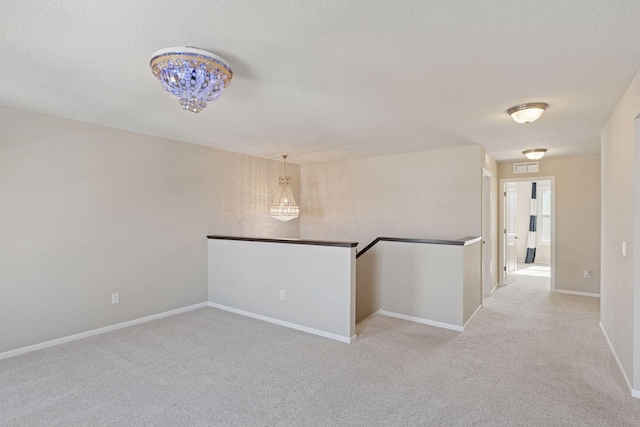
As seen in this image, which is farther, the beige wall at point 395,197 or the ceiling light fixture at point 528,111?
the beige wall at point 395,197

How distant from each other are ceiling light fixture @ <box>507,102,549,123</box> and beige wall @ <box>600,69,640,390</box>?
0.58 metres

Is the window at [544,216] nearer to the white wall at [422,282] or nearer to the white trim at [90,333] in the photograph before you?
the white wall at [422,282]

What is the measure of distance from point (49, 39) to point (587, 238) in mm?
7379

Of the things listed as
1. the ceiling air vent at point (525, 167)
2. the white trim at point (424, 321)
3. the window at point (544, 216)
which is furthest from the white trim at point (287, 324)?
the window at point (544, 216)

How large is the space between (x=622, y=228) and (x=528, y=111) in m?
1.27

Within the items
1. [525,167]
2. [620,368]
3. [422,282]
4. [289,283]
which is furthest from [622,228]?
[525,167]

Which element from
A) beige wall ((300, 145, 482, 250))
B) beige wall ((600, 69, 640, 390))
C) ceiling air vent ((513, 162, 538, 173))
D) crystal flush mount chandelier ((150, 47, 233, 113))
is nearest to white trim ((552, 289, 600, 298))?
ceiling air vent ((513, 162, 538, 173))

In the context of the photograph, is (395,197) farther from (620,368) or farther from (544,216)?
(544,216)

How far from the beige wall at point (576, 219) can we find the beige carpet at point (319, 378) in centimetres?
213

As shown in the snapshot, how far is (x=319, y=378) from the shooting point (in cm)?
283

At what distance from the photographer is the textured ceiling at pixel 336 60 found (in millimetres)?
1720

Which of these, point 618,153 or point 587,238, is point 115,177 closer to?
point 618,153

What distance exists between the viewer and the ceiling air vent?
6227 mm

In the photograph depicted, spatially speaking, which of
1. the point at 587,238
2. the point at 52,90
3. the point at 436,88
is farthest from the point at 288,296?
the point at 587,238
